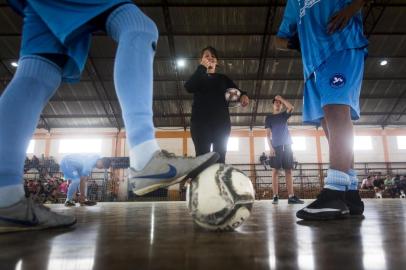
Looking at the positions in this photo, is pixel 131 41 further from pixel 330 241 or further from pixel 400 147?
pixel 400 147

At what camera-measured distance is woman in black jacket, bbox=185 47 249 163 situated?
3.12m

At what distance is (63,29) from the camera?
114 centimetres

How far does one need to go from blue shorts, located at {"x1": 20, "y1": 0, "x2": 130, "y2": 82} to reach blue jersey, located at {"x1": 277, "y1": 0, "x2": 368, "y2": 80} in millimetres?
1167

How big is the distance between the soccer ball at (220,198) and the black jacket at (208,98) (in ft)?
6.74

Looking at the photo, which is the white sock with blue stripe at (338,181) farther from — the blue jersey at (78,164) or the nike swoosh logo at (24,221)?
the blue jersey at (78,164)

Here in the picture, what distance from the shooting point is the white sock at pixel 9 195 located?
1.12 m

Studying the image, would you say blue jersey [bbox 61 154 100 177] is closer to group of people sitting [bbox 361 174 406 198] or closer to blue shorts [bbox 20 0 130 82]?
blue shorts [bbox 20 0 130 82]

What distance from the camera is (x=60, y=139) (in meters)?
17.4

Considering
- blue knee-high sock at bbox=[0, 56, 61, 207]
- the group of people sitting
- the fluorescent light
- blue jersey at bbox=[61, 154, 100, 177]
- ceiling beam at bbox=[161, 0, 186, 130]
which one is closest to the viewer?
blue knee-high sock at bbox=[0, 56, 61, 207]

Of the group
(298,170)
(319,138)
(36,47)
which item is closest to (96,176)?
(298,170)

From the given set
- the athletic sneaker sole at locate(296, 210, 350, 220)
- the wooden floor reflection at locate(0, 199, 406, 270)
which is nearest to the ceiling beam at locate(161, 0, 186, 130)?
the athletic sneaker sole at locate(296, 210, 350, 220)

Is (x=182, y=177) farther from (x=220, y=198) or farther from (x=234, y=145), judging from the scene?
(x=234, y=145)

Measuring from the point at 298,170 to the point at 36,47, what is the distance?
54.7 feet

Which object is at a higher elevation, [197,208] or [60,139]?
[60,139]
